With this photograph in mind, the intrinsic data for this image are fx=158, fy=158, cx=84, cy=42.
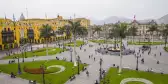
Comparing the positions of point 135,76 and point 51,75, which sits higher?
point 135,76

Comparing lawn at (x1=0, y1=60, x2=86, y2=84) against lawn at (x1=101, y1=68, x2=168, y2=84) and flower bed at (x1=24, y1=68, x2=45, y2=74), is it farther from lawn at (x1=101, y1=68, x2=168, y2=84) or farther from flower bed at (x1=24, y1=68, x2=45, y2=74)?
lawn at (x1=101, y1=68, x2=168, y2=84)

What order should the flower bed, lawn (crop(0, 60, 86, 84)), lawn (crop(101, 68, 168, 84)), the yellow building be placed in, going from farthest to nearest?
1. the yellow building
2. the flower bed
3. lawn (crop(0, 60, 86, 84))
4. lawn (crop(101, 68, 168, 84))

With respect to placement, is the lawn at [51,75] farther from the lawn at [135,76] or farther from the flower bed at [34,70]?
the lawn at [135,76]

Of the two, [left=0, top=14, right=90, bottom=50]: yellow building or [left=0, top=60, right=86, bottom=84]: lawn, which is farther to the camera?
[left=0, top=14, right=90, bottom=50]: yellow building

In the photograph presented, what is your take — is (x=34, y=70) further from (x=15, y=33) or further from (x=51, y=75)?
(x=15, y=33)

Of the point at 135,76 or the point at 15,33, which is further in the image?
the point at 15,33

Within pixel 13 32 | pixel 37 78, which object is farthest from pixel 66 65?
pixel 13 32

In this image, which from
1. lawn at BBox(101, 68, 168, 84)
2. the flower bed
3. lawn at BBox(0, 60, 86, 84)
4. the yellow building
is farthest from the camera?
the yellow building

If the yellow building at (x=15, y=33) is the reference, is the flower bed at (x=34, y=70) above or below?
below

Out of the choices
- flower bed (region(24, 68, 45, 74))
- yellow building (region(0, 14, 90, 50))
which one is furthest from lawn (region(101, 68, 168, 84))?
yellow building (region(0, 14, 90, 50))

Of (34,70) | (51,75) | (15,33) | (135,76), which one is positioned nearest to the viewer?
(135,76)

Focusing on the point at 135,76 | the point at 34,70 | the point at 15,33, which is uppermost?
the point at 15,33

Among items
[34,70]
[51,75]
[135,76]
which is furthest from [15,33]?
[135,76]

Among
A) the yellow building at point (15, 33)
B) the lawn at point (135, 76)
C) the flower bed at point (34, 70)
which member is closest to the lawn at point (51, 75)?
the flower bed at point (34, 70)
